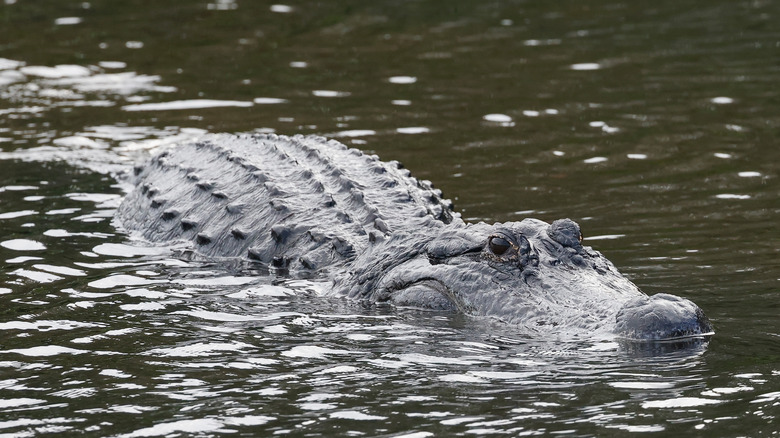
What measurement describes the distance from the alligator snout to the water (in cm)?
13

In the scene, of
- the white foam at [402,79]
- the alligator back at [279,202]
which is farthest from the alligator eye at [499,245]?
the white foam at [402,79]

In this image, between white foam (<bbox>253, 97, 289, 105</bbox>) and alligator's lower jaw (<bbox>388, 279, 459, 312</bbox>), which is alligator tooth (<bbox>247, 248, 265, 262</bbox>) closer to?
alligator's lower jaw (<bbox>388, 279, 459, 312</bbox>)

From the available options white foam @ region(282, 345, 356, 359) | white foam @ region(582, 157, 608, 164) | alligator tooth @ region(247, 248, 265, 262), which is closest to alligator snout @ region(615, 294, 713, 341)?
white foam @ region(282, 345, 356, 359)

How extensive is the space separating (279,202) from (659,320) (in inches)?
144

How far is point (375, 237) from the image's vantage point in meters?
7.73

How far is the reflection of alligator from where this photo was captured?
640 centimetres

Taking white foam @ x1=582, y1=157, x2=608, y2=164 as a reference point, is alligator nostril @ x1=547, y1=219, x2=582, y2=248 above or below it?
above

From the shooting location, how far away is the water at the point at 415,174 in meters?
5.22

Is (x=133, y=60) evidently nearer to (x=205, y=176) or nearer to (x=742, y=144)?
(x=205, y=176)

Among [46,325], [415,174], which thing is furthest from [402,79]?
[46,325]

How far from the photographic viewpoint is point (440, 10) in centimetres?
1880

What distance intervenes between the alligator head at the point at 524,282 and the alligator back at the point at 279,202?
22.8 inches

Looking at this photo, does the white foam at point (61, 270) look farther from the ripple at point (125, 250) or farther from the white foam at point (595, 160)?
the white foam at point (595, 160)

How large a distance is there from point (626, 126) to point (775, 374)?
7.35 metres
